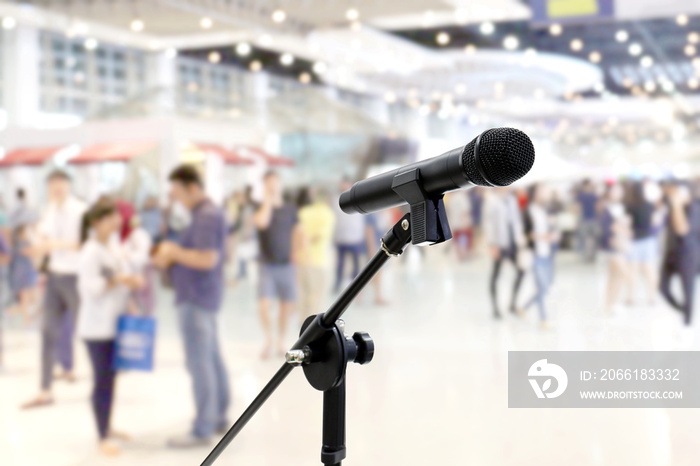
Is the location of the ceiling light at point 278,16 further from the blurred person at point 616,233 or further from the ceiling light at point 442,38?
the blurred person at point 616,233

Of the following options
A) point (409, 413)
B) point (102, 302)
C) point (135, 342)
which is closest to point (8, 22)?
point (102, 302)

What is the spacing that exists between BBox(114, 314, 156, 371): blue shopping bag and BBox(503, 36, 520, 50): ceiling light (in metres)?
4.31

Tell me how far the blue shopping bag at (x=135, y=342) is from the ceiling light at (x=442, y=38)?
6.48 m

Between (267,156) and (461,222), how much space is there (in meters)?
3.89

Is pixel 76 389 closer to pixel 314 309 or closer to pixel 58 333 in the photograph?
pixel 58 333

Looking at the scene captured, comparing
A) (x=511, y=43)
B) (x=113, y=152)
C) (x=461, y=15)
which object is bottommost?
(x=113, y=152)

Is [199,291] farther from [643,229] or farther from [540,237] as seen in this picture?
[643,229]

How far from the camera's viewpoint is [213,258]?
362 cm

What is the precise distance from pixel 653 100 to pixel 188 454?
10.6 ft

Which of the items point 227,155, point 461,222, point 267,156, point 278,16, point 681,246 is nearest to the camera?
point 681,246

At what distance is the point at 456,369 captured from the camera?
4.87 m

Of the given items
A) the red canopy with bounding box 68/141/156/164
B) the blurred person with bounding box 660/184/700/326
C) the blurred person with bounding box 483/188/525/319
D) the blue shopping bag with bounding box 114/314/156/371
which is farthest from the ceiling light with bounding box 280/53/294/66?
the blue shopping bag with bounding box 114/314/156/371

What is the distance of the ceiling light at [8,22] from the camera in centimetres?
1126

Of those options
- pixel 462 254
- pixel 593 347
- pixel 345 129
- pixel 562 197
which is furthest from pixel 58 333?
pixel 462 254
